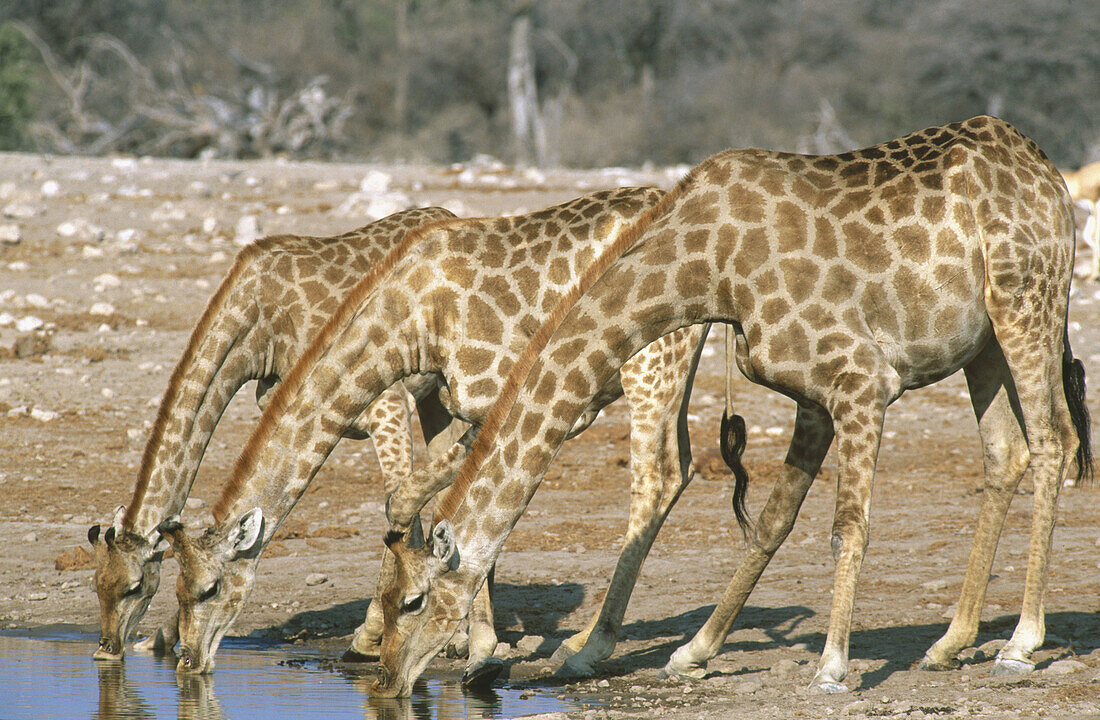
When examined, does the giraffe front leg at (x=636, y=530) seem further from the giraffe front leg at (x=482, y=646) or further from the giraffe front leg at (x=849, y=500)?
the giraffe front leg at (x=849, y=500)

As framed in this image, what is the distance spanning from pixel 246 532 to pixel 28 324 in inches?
302

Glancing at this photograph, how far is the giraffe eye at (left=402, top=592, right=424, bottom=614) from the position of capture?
497cm

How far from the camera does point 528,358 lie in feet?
17.4

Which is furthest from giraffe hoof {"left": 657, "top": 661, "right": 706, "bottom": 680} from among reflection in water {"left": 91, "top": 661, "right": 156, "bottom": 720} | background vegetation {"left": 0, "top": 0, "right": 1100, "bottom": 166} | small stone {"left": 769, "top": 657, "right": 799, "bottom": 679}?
background vegetation {"left": 0, "top": 0, "right": 1100, "bottom": 166}

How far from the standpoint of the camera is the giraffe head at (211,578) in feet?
18.1

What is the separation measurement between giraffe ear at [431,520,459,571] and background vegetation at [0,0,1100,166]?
24532 mm

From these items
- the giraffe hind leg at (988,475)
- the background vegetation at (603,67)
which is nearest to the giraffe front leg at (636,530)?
the giraffe hind leg at (988,475)

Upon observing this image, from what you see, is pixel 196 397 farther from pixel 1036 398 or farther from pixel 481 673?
pixel 1036 398

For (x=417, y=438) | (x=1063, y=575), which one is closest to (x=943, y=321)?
(x=1063, y=575)

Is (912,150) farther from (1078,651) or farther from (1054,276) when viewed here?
(1078,651)

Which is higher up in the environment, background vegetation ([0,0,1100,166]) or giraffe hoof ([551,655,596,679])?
background vegetation ([0,0,1100,166])

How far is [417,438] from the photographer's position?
412 inches

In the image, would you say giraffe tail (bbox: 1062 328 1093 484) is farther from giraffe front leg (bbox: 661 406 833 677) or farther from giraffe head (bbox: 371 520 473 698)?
giraffe head (bbox: 371 520 473 698)

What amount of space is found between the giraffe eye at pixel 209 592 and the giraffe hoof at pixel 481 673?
108 centimetres
